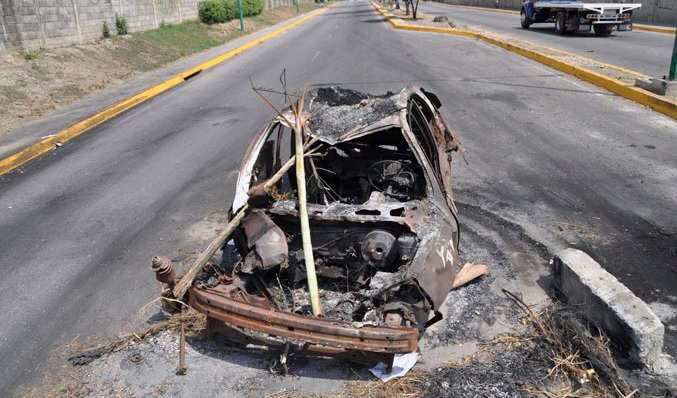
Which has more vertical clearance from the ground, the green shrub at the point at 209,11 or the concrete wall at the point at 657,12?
the green shrub at the point at 209,11

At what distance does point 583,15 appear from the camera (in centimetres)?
→ 2095

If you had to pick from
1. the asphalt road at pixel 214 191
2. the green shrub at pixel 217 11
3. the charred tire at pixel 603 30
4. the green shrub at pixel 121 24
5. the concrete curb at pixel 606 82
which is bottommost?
the asphalt road at pixel 214 191

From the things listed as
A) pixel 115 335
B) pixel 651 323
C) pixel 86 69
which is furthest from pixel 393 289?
pixel 86 69

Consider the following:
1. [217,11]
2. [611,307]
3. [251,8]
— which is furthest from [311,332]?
[251,8]

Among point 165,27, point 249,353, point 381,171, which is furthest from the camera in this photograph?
point 165,27

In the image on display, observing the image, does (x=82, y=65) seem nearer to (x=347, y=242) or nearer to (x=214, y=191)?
(x=214, y=191)

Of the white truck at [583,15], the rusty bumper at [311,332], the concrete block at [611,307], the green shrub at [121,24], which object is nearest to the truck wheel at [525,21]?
the white truck at [583,15]

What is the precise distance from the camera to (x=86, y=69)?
16.4 metres

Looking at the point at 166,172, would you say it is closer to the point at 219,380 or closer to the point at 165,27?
the point at 219,380

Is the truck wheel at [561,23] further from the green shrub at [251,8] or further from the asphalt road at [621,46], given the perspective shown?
the green shrub at [251,8]

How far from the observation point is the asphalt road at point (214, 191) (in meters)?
4.91

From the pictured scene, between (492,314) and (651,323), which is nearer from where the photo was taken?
(651,323)

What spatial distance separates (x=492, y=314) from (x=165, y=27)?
2386 centimetres

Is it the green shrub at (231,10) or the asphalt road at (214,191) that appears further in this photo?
the green shrub at (231,10)
